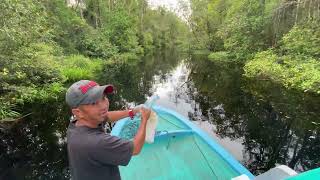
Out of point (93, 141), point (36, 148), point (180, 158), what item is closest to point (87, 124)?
point (93, 141)

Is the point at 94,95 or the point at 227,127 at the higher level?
the point at 94,95

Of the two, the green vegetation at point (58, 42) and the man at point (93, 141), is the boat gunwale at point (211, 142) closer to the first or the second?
the man at point (93, 141)

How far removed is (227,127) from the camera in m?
9.80

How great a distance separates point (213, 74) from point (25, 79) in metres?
12.4

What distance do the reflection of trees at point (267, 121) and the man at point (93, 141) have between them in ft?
18.0

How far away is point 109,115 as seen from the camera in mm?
3029

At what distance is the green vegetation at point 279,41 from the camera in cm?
1581

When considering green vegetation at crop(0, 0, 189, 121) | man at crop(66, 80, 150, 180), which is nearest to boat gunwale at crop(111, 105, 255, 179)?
man at crop(66, 80, 150, 180)

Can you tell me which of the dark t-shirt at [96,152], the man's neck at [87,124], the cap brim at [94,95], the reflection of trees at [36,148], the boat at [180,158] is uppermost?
the cap brim at [94,95]

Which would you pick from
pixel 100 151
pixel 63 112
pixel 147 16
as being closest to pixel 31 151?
pixel 63 112

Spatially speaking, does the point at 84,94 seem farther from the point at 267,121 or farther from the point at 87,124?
the point at 267,121

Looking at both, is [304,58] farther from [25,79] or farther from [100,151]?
[100,151]

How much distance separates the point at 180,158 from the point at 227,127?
15.1ft

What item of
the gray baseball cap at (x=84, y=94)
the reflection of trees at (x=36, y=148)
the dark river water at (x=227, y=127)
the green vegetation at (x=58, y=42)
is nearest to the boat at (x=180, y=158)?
the dark river water at (x=227, y=127)
